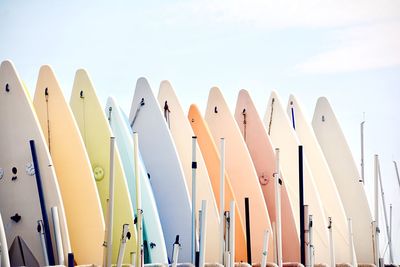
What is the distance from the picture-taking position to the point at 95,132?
13.3 metres

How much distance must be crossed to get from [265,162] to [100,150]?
2.70m

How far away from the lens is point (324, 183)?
1529 cm

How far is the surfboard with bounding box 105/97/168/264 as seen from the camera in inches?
510

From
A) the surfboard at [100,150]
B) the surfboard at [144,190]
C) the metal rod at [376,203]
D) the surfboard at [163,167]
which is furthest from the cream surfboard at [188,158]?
the metal rod at [376,203]

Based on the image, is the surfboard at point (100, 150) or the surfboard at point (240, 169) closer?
the surfboard at point (100, 150)

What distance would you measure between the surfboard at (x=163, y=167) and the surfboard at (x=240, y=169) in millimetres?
1122

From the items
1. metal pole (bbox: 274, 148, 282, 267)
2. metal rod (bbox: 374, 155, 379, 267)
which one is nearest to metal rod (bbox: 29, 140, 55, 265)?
metal pole (bbox: 274, 148, 282, 267)

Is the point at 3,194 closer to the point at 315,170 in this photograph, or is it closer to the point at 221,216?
the point at 221,216

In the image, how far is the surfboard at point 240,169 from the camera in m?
14.1

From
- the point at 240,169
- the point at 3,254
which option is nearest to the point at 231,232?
the point at 3,254

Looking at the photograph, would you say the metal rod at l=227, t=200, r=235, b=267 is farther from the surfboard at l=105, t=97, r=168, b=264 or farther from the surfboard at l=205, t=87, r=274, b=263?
the surfboard at l=205, t=87, r=274, b=263

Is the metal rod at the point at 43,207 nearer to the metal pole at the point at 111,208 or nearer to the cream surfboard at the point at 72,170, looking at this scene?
the cream surfboard at the point at 72,170

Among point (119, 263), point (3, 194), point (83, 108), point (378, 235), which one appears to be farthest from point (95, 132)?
point (378, 235)

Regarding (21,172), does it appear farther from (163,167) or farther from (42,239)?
(163,167)
